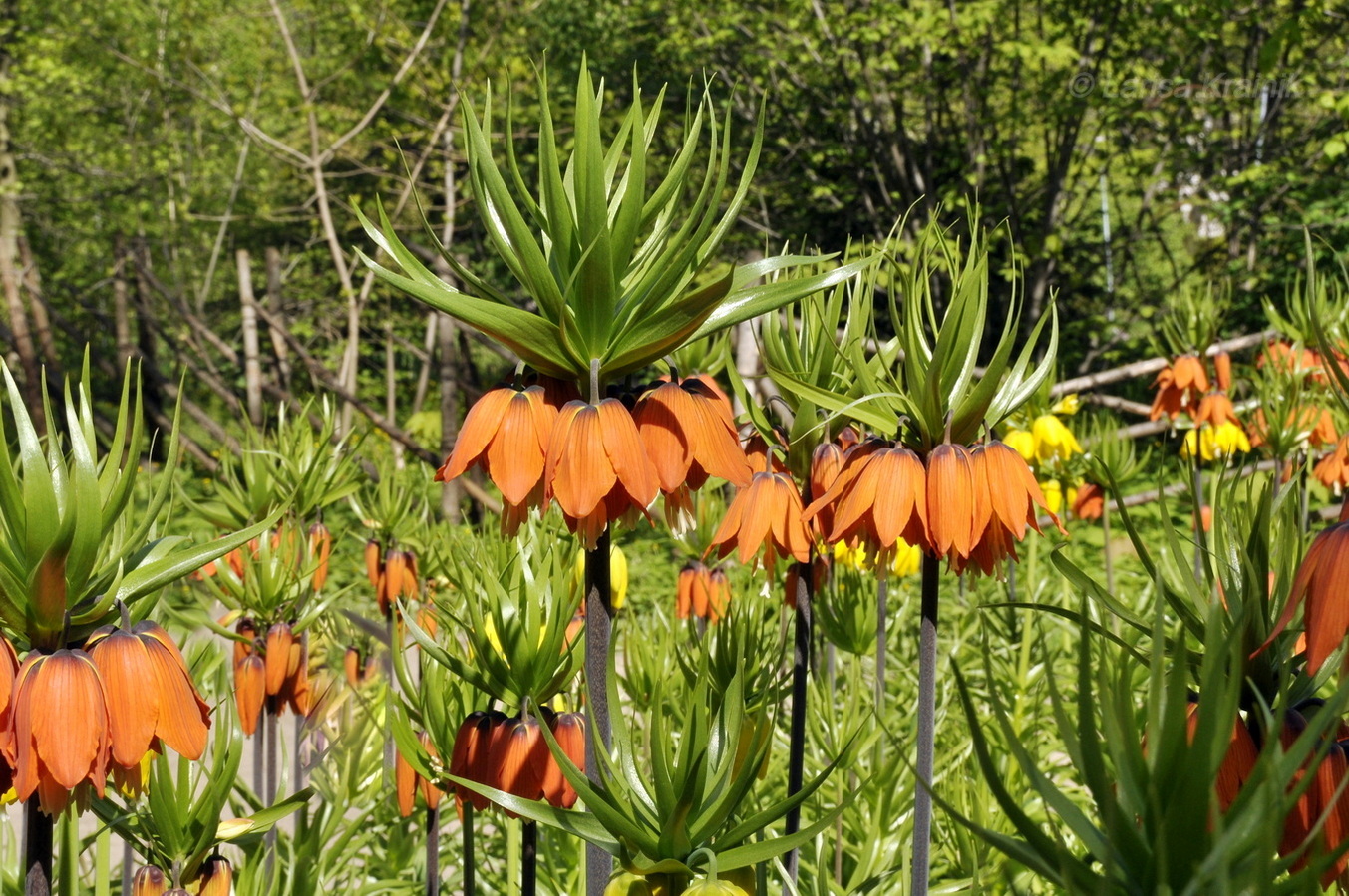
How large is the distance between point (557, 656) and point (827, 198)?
829cm

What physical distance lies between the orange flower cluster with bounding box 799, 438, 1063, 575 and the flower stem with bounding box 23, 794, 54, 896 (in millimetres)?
895

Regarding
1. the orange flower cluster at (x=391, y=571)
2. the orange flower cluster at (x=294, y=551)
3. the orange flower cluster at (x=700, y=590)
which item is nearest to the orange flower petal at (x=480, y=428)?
the orange flower cluster at (x=294, y=551)

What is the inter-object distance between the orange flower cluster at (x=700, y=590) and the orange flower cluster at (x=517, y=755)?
5.94 ft

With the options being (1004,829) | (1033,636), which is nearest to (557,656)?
(1004,829)

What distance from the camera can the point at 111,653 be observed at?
1061 mm

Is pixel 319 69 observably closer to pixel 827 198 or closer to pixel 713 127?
pixel 827 198

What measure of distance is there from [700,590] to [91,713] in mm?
2347

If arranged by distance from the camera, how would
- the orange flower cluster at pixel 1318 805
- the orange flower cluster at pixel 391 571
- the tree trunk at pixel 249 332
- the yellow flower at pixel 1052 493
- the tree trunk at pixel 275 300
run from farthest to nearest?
1. the tree trunk at pixel 275 300
2. the tree trunk at pixel 249 332
3. the yellow flower at pixel 1052 493
4. the orange flower cluster at pixel 391 571
5. the orange flower cluster at pixel 1318 805

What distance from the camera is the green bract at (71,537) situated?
39.8 inches

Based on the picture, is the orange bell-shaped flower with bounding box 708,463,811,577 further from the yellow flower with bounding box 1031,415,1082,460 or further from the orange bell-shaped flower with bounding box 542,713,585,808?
the yellow flower with bounding box 1031,415,1082,460

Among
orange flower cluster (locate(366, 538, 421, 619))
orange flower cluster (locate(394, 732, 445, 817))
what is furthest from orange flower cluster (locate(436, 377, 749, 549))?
orange flower cluster (locate(366, 538, 421, 619))

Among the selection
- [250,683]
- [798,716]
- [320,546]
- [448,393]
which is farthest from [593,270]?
[448,393]

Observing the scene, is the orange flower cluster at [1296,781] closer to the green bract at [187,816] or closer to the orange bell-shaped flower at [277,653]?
the green bract at [187,816]

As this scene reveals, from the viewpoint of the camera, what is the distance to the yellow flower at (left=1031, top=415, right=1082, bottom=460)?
12.3 feet
